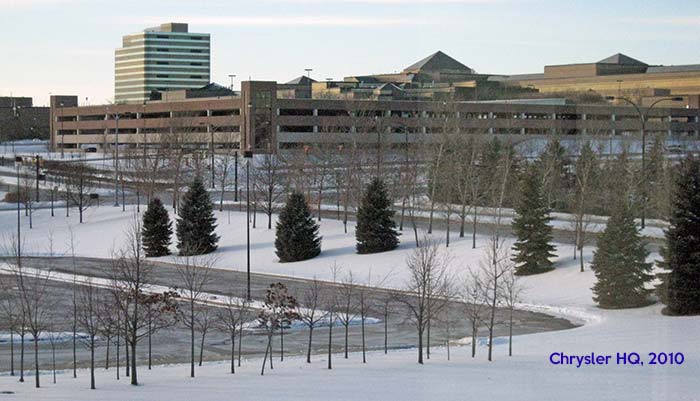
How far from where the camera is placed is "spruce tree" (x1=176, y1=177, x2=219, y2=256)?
49688mm

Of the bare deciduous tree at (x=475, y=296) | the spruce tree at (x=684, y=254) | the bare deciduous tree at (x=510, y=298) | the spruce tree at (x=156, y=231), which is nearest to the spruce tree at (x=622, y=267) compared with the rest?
the spruce tree at (x=684, y=254)

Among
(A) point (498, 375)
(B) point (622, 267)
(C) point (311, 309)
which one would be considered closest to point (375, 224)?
(C) point (311, 309)

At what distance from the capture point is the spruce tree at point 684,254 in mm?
31438

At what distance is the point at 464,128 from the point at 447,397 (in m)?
70.1

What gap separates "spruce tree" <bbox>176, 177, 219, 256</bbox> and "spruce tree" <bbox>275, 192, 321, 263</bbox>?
4.21 metres

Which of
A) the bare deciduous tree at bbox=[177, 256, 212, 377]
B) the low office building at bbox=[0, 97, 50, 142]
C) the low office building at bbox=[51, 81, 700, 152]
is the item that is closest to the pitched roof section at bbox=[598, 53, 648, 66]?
the low office building at bbox=[51, 81, 700, 152]

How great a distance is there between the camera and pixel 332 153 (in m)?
72.8

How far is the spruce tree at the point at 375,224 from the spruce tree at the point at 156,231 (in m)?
10.1

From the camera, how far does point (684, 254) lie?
104ft

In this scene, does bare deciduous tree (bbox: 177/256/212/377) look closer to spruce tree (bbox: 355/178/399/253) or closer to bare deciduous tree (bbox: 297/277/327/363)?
bare deciduous tree (bbox: 297/277/327/363)

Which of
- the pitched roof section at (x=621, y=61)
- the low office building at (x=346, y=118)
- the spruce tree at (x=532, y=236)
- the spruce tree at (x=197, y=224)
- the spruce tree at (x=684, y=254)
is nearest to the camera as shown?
the spruce tree at (x=684, y=254)

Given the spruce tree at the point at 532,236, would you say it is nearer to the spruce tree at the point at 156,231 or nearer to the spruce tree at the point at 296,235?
the spruce tree at the point at 296,235

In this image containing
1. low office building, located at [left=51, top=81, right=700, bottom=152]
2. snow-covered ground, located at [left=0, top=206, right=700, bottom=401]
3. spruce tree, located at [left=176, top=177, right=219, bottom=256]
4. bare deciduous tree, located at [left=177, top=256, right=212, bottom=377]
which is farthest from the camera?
low office building, located at [left=51, top=81, right=700, bottom=152]

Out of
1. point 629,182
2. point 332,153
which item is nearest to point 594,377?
point 629,182
